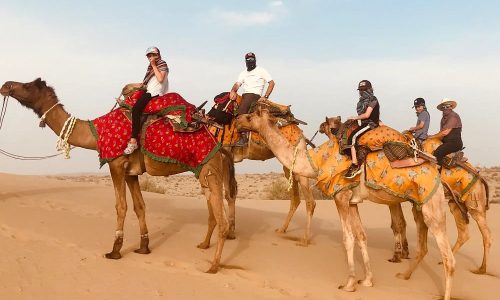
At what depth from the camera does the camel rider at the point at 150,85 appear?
297 inches

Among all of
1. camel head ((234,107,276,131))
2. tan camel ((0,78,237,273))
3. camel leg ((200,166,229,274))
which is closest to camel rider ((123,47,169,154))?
tan camel ((0,78,237,273))

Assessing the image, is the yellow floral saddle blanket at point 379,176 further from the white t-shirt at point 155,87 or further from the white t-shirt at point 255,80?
the white t-shirt at point 255,80

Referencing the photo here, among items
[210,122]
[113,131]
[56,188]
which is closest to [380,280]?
[210,122]

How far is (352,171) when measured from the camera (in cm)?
736

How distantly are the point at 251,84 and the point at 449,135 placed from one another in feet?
14.2

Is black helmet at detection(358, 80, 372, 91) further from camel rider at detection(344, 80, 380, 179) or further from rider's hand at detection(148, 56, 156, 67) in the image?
rider's hand at detection(148, 56, 156, 67)

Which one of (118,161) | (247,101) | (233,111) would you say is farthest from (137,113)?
(247,101)

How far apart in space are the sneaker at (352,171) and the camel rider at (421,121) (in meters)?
2.86

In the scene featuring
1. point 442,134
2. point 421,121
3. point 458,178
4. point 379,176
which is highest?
point 421,121

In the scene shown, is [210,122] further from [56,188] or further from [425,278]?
[56,188]

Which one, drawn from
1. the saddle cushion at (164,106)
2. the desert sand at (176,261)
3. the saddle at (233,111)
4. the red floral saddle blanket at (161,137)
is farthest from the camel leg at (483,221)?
the saddle cushion at (164,106)

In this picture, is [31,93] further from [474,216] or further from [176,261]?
[474,216]

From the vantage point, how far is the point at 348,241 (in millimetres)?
7355

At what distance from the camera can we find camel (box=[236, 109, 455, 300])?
687 centimetres
